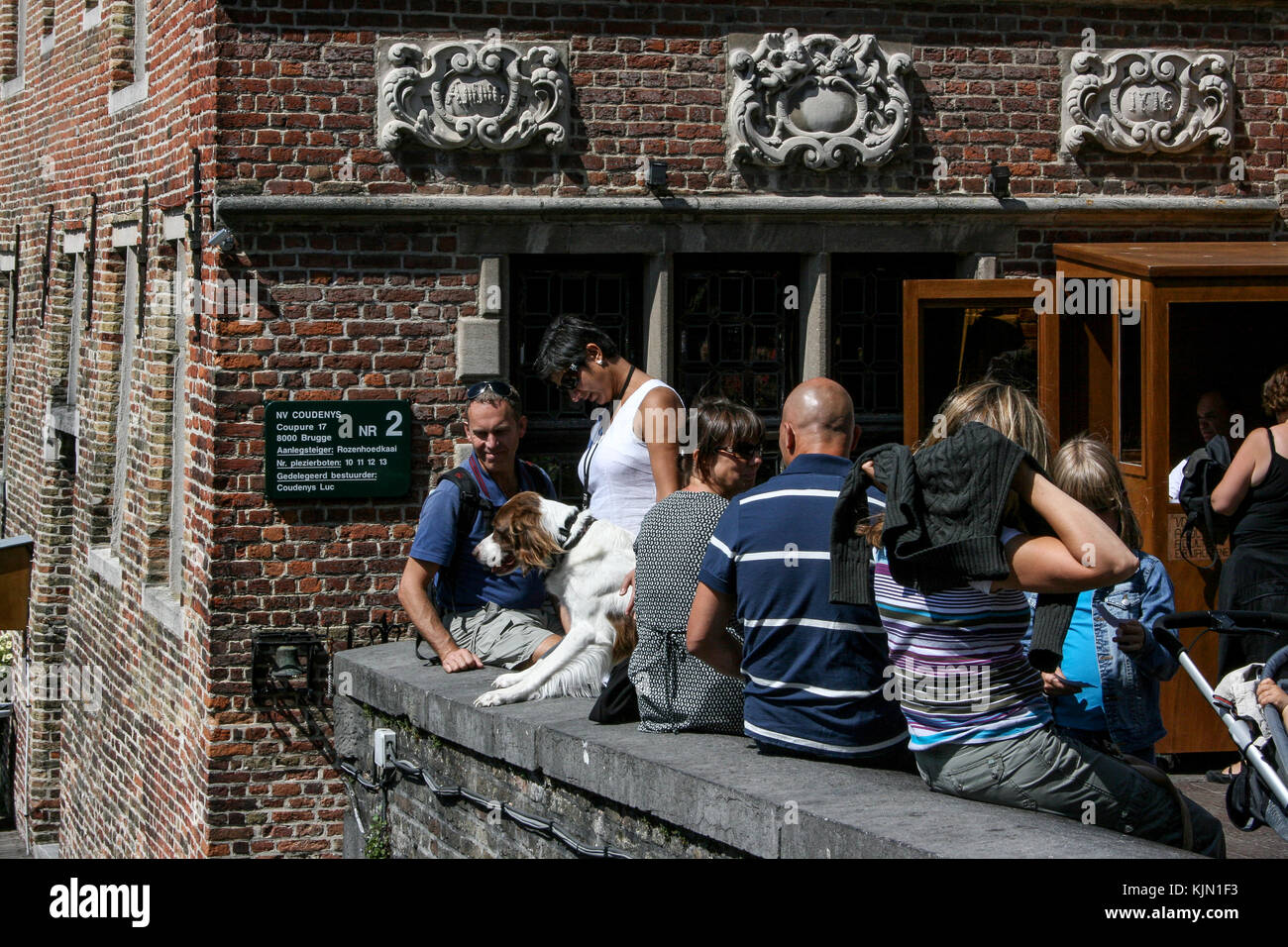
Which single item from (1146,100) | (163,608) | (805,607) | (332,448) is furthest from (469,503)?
(1146,100)

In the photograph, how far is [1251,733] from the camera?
5.22 m

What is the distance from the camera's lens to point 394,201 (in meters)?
8.86

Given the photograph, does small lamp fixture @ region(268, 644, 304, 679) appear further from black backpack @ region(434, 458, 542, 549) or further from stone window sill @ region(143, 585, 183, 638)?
black backpack @ region(434, 458, 542, 549)

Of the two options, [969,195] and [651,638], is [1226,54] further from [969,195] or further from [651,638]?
[651,638]

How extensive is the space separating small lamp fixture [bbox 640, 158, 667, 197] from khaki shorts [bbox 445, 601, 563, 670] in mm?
2848

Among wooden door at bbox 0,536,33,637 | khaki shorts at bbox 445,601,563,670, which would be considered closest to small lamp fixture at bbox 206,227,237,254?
khaki shorts at bbox 445,601,563,670

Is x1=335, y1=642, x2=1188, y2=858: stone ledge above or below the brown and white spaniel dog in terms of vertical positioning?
below

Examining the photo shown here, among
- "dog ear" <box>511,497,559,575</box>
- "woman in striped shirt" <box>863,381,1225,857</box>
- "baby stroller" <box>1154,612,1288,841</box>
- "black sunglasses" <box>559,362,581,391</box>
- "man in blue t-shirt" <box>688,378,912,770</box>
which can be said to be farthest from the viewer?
"black sunglasses" <box>559,362,581,391</box>

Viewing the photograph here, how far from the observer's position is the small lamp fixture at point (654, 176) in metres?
9.12

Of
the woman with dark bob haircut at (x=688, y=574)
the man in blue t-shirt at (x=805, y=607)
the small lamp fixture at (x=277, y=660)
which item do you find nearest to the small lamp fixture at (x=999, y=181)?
the small lamp fixture at (x=277, y=660)

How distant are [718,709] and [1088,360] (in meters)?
3.82

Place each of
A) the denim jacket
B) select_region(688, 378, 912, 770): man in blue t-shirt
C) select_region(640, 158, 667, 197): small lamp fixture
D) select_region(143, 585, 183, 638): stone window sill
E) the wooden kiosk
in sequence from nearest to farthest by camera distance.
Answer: select_region(688, 378, 912, 770): man in blue t-shirt < the denim jacket < the wooden kiosk < select_region(640, 158, 667, 197): small lamp fixture < select_region(143, 585, 183, 638): stone window sill

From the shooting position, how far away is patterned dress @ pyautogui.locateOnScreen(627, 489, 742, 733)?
532cm

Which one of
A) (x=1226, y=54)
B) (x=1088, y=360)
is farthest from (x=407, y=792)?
(x=1226, y=54)
